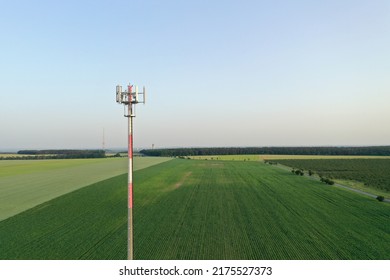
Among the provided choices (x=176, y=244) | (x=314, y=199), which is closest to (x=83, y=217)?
(x=176, y=244)

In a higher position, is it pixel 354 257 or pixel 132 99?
pixel 132 99

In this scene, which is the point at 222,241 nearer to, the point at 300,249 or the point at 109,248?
the point at 300,249

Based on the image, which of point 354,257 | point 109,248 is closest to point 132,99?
point 109,248

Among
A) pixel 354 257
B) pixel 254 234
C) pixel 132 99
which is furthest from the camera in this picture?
pixel 254 234

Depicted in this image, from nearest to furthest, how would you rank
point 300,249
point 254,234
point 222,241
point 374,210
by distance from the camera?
point 300,249
point 222,241
point 254,234
point 374,210

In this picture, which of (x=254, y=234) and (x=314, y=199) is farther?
(x=314, y=199)

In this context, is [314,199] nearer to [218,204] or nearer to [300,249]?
[218,204]
